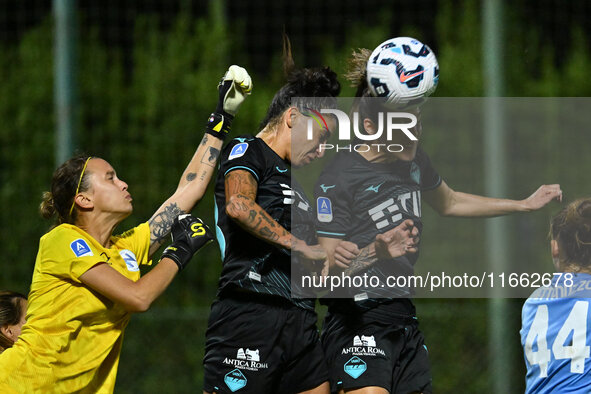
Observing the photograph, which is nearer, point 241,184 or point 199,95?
point 241,184

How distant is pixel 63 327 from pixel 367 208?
1489mm

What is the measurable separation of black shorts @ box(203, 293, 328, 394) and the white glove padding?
1003 millimetres

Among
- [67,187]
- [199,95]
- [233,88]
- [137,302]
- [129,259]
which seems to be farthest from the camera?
[199,95]

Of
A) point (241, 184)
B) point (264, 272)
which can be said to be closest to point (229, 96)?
point (241, 184)

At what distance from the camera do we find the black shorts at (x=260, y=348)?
3.95 metres

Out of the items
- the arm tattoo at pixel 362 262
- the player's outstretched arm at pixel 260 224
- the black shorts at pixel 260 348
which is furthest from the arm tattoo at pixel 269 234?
the arm tattoo at pixel 362 262

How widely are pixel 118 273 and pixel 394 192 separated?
136 cm

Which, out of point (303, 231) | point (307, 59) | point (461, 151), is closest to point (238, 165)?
point (303, 231)

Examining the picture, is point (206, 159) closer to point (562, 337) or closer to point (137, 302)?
point (137, 302)

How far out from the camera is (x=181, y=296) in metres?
7.02

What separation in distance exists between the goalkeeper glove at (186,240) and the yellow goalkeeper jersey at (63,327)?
0.30 meters

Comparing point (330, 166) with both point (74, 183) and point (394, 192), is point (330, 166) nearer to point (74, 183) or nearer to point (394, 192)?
point (394, 192)

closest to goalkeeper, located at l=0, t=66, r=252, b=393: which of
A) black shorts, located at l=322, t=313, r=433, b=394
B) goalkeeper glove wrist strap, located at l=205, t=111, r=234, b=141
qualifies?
goalkeeper glove wrist strap, located at l=205, t=111, r=234, b=141

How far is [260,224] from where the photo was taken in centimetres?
385
